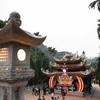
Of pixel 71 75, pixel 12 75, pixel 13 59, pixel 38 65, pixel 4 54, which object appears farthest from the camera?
pixel 38 65

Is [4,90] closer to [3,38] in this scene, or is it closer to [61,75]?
[3,38]

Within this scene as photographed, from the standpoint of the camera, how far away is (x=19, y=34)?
25.2ft

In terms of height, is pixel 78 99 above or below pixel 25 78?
below

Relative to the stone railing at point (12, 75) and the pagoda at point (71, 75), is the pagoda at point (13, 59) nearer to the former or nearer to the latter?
the stone railing at point (12, 75)

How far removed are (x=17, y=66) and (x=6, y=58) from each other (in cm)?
69

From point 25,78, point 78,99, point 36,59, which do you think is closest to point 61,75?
point 78,99

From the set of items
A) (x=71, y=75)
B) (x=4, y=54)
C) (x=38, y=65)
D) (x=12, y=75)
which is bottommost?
(x=71, y=75)

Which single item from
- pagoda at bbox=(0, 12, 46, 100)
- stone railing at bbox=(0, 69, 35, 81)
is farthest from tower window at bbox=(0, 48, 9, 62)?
stone railing at bbox=(0, 69, 35, 81)

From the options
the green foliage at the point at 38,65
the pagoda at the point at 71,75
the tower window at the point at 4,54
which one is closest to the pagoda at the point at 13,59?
the tower window at the point at 4,54

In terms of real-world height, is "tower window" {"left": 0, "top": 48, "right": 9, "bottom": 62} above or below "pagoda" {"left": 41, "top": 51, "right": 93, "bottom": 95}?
above

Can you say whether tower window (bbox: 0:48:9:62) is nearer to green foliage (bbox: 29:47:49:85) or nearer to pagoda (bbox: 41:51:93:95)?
pagoda (bbox: 41:51:93:95)

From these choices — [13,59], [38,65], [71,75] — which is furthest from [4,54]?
[38,65]

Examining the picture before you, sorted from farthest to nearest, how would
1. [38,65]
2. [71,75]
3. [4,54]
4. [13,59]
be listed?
[38,65] < [71,75] < [4,54] < [13,59]

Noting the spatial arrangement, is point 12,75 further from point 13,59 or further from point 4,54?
point 4,54
